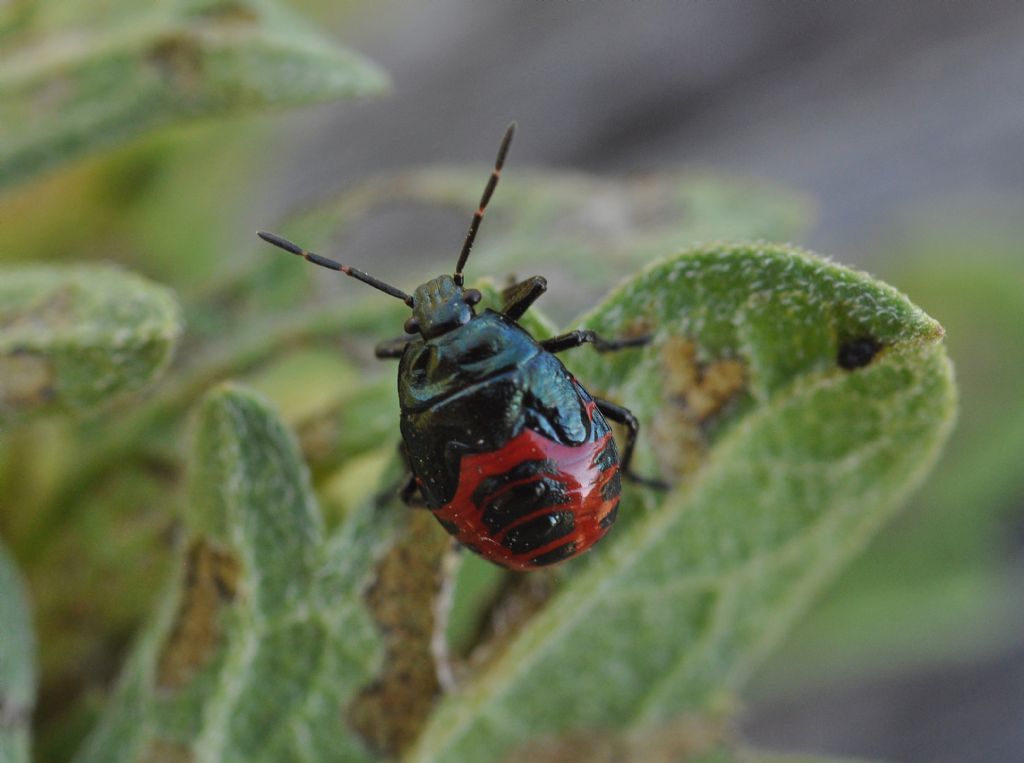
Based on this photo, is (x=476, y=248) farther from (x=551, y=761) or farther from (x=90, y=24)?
(x=551, y=761)

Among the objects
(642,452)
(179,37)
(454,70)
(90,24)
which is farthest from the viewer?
(454,70)

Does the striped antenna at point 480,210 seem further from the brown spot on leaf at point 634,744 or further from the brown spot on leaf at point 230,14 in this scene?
the brown spot on leaf at point 634,744

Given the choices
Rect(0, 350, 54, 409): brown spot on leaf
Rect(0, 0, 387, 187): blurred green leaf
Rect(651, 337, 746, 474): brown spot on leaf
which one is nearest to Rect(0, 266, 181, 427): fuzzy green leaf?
Rect(0, 350, 54, 409): brown spot on leaf

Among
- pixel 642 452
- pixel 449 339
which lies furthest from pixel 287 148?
pixel 642 452

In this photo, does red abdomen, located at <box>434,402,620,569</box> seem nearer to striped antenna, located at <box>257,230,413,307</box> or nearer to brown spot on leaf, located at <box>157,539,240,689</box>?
brown spot on leaf, located at <box>157,539,240,689</box>

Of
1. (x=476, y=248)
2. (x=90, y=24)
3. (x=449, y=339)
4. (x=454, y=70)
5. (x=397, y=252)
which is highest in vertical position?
(x=90, y=24)

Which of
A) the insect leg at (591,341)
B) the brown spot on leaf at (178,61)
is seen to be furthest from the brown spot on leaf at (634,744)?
the brown spot on leaf at (178,61)
